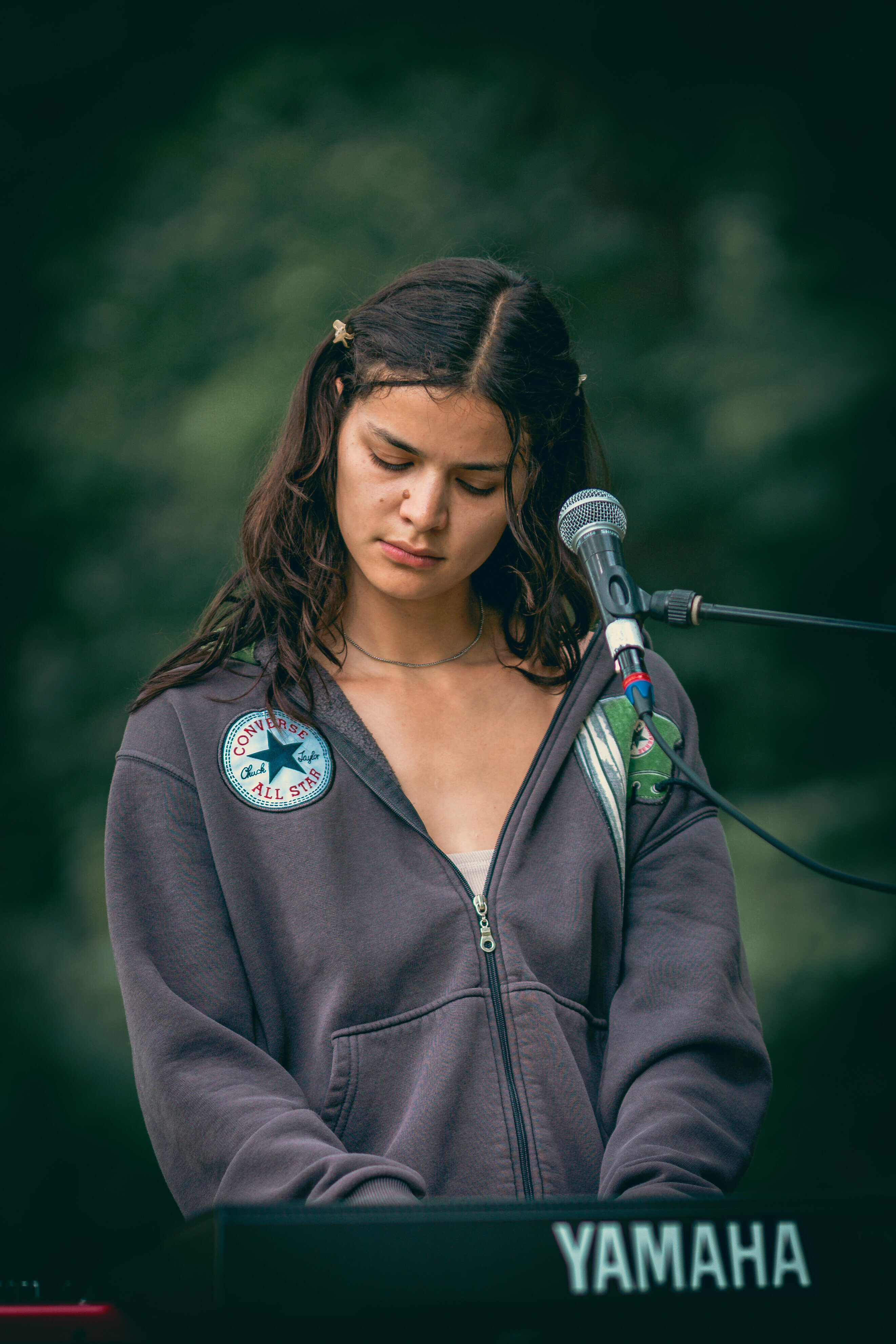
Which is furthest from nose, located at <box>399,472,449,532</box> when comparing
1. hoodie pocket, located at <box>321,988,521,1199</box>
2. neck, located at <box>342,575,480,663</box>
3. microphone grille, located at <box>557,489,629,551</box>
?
hoodie pocket, located at <box>321,988,521,1199</box>

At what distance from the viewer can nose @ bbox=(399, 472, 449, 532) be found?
1.48 meters

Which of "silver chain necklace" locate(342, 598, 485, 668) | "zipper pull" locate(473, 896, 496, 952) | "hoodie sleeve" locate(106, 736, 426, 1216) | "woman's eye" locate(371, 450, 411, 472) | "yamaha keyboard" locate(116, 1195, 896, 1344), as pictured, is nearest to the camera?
"yamaha keyboard" locate(116, 1195, 896, 1344)

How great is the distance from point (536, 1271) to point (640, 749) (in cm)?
100

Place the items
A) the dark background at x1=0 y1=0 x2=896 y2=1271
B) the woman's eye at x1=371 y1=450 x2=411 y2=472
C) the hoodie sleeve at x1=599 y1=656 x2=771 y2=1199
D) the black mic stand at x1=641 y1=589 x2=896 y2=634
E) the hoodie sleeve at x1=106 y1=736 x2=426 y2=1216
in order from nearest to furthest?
the black mic stand at x1=641 y1=589 x2=896 y2=634 → the hoodie sleeve at x1=106 y1=736 x2=426 y2=1216 → the hoodie sleeve at x1=599 y1=656 x2=771 y2=1199 → the woman's eye at x1=371 y1=450 x2=411 y2=472 → the dark background at x1=0 y1=0 x2=896 y2=1271

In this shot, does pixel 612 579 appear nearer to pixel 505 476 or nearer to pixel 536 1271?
pixel 505 476

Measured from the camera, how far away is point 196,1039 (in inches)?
51.1

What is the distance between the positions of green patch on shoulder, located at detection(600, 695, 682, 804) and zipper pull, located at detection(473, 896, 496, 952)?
0.28 meters

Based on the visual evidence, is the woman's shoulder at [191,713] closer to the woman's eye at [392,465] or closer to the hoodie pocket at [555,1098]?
the woman's eye at [392,465]

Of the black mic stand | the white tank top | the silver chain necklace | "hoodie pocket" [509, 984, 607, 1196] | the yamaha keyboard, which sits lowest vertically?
the yamaha keyboard

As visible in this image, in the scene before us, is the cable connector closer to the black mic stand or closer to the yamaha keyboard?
the black mic stand

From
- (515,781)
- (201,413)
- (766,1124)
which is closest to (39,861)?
(201,413)

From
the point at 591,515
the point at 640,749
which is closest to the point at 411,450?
the point at 591,515

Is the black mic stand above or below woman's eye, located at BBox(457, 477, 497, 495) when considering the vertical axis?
below

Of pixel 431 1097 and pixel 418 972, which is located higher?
pixel 418 972
